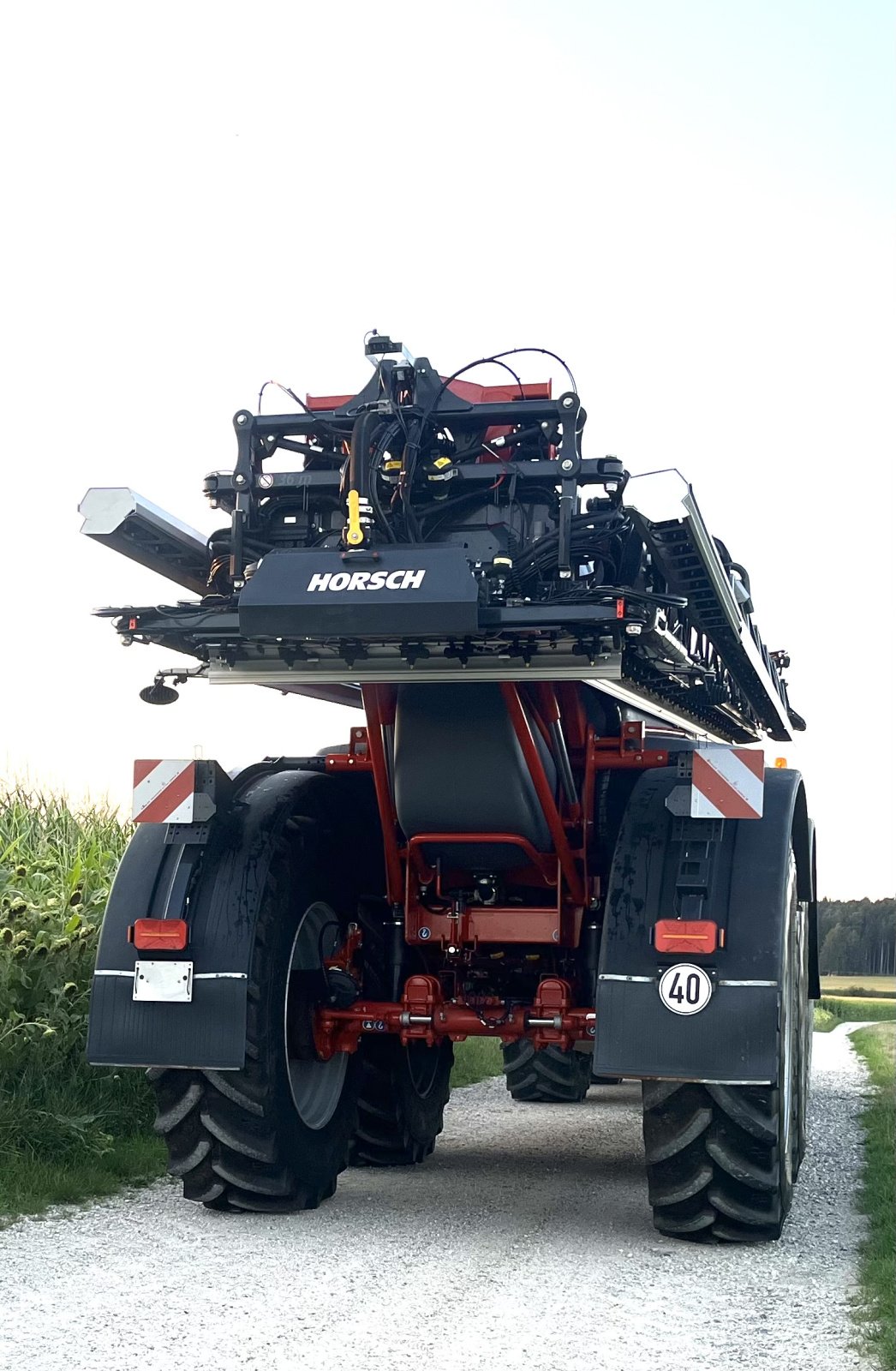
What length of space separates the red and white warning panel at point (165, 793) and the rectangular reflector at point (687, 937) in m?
2.21

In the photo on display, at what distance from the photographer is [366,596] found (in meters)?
6.38

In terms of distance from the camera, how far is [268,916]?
24.3 feet

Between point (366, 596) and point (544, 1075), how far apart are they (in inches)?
255

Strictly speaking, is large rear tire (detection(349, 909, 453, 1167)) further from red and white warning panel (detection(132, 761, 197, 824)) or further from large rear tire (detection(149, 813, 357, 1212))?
red and white warning panel (detection(132, 761, 197, 824))

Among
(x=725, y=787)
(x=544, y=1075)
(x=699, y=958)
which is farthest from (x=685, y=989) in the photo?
(x=544, y=1075)

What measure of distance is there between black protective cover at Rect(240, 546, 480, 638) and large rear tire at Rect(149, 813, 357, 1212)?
1.50 meters

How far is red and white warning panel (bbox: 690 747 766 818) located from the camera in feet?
23.0

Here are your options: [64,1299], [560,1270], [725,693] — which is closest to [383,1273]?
[560,1270]

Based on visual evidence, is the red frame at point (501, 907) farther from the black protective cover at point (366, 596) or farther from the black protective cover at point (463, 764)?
the black protective cover at point (366, 596)

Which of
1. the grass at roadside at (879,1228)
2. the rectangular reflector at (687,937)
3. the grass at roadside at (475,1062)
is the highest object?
the rectangular reflector at (687,937)

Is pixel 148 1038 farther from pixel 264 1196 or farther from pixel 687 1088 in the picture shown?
pixel 687 1088

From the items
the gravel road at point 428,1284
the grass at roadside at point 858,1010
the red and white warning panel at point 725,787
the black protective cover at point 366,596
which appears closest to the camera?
the gravel road at point 428,1284

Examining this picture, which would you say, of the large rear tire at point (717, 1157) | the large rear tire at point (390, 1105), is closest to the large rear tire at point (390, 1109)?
the large rear tire at point (390, 1105)

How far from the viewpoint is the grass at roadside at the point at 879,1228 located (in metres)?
5.35
